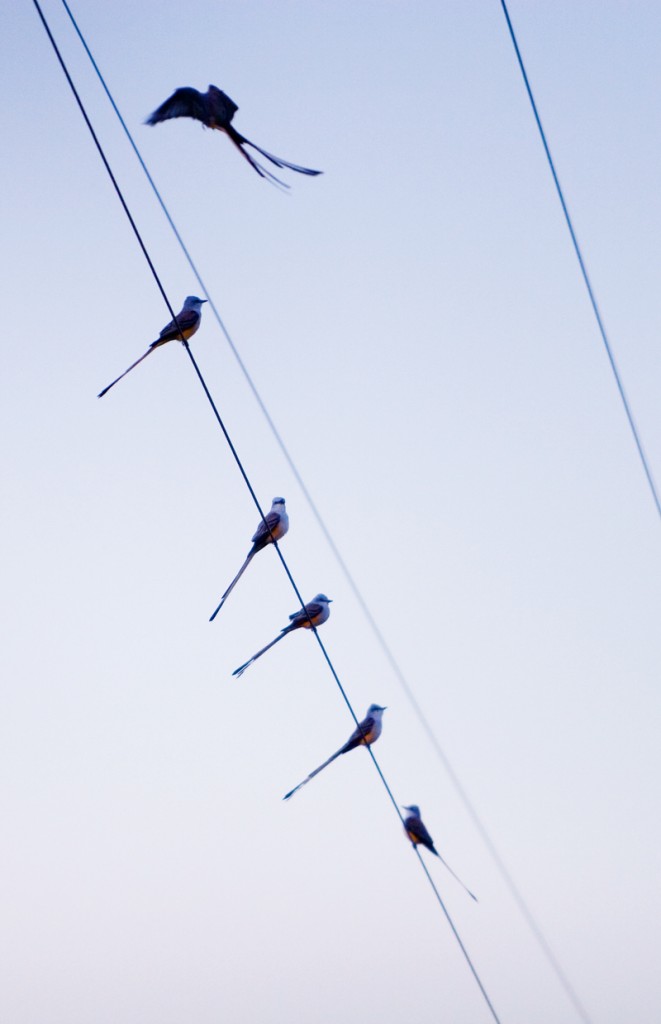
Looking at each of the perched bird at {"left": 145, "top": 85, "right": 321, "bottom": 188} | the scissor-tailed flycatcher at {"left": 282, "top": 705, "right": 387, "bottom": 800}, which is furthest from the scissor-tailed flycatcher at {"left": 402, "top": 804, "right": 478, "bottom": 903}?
the perched bird at {"left": 145, "top": 85, "right": 321, "bottom": 188}

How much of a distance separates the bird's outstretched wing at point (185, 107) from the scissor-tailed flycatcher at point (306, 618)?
9.13 feet

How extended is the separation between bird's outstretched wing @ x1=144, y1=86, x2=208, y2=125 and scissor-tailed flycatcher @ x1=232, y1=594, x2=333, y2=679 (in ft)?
9.13

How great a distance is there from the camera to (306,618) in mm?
6953

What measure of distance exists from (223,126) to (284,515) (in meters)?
2.49

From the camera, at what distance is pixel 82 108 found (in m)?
5.43

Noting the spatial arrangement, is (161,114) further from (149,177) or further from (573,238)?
(573,238)

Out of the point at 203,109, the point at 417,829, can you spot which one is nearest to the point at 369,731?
the point at 417,829

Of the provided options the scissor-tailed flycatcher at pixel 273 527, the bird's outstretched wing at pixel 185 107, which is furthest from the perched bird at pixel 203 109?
the scissor-tailed flycatcher at pixel 273 527

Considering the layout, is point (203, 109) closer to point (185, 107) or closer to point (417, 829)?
point (185, 107)

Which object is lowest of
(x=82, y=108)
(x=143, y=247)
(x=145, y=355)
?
(x=143, y=247)

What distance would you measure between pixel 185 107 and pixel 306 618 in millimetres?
2898

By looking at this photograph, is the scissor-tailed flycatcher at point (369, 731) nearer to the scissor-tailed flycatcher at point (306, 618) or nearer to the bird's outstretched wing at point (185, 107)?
the scissor-tailed flycatcher at point (306, 618)

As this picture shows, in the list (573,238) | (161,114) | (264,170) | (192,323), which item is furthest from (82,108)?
(192,323)

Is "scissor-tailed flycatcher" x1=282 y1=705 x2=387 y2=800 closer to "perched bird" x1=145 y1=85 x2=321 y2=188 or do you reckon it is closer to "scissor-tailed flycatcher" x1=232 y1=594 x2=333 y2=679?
"scissor-tailed flycatcher" x1=232 y1=594 x2=333 y2=679
